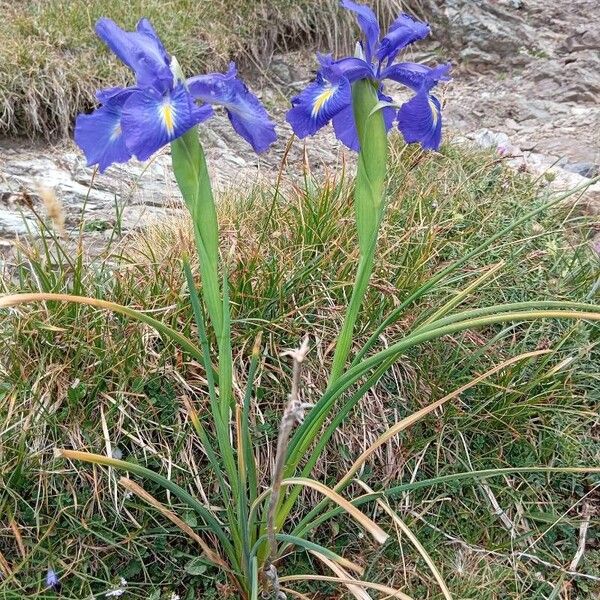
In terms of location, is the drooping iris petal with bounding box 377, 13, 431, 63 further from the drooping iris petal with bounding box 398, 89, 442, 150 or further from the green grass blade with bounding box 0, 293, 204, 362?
the green grass blade with bounding box 0, 293, 204, 362

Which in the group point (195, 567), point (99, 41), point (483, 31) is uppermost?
point (99, 41)

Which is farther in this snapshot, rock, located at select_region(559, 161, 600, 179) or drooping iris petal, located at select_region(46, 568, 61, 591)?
rock, located at select_region(559, 161, 600, 179)

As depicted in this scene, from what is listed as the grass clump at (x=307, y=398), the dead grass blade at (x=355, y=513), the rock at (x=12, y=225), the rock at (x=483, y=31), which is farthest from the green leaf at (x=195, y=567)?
the rock at (x=483, y=31)

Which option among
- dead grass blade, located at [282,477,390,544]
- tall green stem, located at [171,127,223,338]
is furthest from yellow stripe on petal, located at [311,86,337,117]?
dead grass blade, located at [282,477,390,544]

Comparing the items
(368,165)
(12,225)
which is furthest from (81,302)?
(12,225)

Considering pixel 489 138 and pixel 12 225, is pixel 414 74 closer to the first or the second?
pixel 12 225

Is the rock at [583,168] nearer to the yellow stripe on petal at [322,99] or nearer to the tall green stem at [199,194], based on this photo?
the yellow stripe on petal at [322,99]
